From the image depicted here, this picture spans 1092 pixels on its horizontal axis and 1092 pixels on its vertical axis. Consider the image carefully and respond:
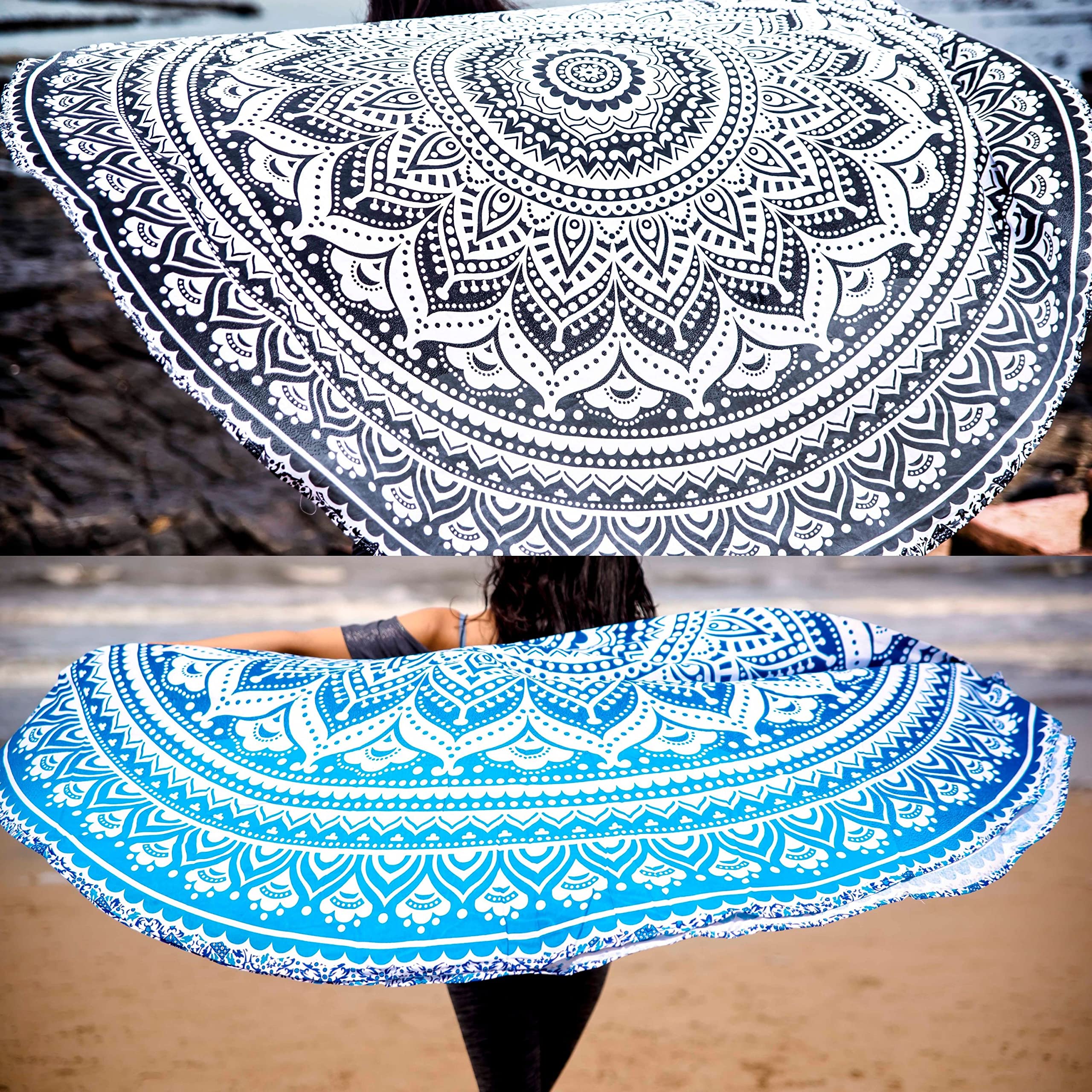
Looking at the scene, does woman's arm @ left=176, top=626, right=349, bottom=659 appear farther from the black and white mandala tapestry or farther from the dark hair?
the dark hair

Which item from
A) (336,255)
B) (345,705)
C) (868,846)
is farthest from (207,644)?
(868,846)

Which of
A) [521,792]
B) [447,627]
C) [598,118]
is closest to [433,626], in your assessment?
[447,627]

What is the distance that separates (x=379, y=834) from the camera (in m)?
0.37

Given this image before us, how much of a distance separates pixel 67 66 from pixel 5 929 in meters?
0.61

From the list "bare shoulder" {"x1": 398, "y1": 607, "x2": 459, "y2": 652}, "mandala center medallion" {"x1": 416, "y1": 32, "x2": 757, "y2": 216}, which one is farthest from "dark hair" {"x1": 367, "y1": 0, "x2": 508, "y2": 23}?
"bare shoulder" {"x1": 398, "y1": 607, "x2": 459, "y2": 652}

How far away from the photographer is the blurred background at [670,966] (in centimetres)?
58

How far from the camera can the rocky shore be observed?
44 cm

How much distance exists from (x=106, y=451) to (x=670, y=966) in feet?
3.35

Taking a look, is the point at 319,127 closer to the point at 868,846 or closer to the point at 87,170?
the point at 87,170

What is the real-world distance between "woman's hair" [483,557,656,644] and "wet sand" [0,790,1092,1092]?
14.3 inches

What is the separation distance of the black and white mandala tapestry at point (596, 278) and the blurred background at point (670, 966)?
0.41 feet

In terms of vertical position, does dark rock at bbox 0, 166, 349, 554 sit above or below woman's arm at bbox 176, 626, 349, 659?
above

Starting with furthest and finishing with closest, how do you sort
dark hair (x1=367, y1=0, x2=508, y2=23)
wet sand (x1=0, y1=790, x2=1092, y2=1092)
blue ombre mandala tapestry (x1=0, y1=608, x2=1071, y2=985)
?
wet sand (x1=0, y1=790, x2=1092, y2=1092), dark hair (x1=367, y1=0, x2=508, y2=23), blue ombre mandala tapestry (x1=0, y1=608, x2=1071, y2=985)

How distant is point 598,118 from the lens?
394 millimetres
